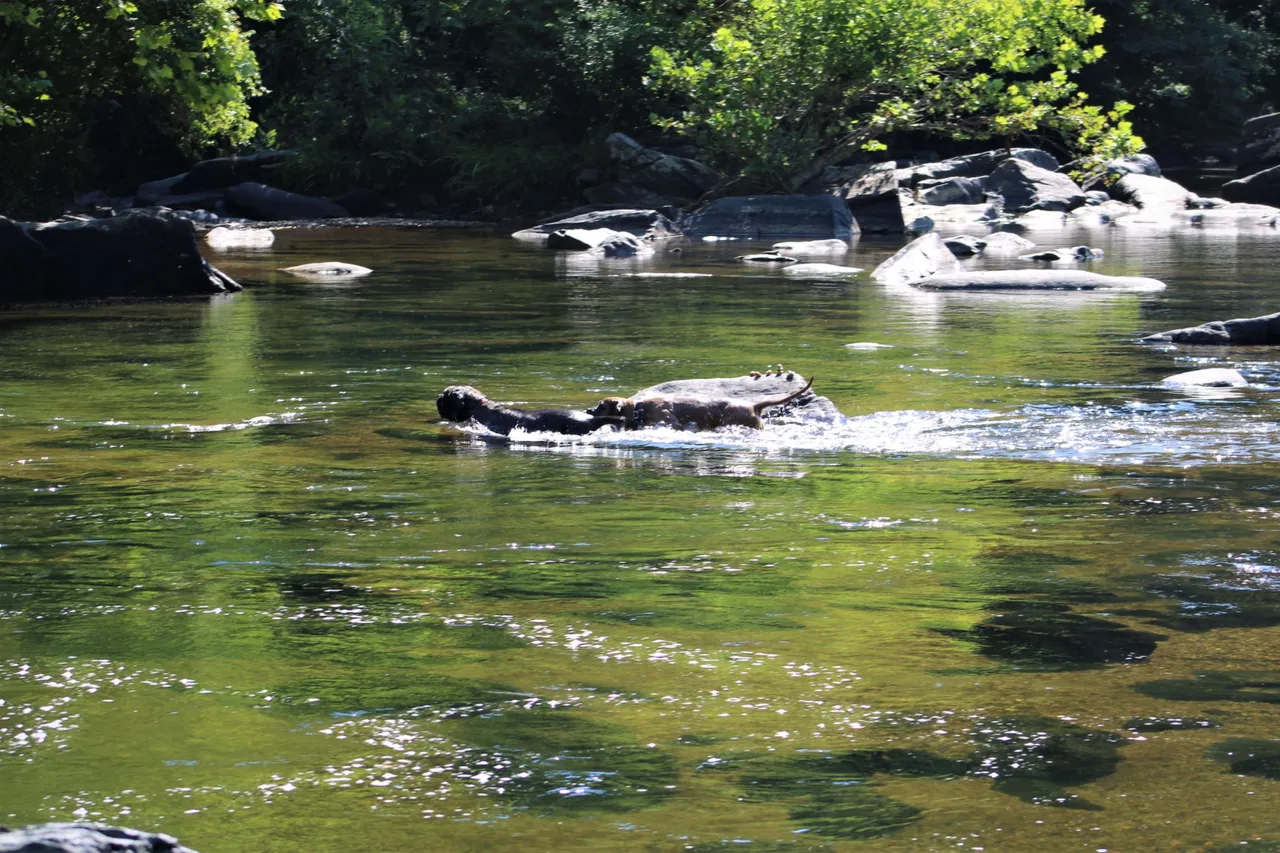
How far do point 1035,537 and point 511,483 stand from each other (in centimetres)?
225

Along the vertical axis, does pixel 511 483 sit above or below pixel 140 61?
below

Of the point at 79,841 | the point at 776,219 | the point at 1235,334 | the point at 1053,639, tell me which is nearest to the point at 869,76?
the point at 776,219

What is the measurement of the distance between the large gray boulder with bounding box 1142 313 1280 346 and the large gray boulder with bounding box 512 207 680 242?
14167mm

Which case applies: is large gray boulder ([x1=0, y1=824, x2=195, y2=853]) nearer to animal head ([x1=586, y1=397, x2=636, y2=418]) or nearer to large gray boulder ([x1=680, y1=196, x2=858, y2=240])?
animal head ([x1=586, y1=397, x2=636, y2=418])

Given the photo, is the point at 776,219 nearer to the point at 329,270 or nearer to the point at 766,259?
the point at 766,259

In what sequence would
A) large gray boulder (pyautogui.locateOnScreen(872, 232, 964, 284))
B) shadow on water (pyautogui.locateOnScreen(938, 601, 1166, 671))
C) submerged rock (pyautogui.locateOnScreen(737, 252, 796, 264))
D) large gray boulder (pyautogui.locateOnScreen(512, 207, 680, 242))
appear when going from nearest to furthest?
1. shadow on water (pyautogui.locateOnScreen(938, 601, 1166, 671))
2. large gray boulder (pyautogui.locateOnScreen(872, 232, 964, 284))
3. submerged rock (pyautogui.locateOnScreen(737, 252, 796, 264))
4. large gray boulder (pyautogui.locateOnScreen(512, 207, 680, 242))

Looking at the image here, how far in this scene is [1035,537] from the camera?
584 centimetres

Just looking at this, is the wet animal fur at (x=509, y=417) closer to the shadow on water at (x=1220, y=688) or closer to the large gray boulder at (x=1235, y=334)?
the shadow on water at (x=1220, y=688)

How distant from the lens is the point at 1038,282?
1677 centimetres

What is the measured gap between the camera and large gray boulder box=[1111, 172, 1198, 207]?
97.5 feet

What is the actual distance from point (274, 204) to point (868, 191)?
34.6ft

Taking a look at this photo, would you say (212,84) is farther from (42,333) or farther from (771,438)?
(771,438)

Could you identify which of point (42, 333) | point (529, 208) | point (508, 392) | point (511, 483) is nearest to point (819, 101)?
point (529, 208)

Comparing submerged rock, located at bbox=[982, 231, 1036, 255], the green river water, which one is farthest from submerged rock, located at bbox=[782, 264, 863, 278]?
the green river water
